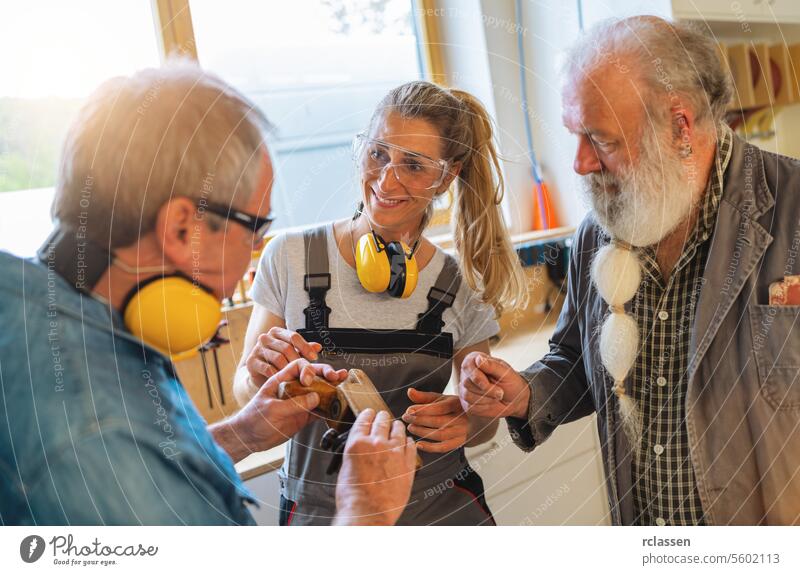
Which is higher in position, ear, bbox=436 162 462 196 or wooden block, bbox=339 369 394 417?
ear, bbox=436 162 462 196

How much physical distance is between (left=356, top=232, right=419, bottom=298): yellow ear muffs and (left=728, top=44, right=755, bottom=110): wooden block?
67 cm

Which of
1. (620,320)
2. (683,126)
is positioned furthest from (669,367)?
(683,126)

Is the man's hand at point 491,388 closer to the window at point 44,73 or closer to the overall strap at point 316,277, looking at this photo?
the overall strap at point 316,277

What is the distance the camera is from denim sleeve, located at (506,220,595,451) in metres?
0.91

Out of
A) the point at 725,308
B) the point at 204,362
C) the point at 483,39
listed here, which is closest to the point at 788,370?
the point at 725,308

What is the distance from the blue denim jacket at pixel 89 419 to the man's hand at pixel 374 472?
0.12 metres

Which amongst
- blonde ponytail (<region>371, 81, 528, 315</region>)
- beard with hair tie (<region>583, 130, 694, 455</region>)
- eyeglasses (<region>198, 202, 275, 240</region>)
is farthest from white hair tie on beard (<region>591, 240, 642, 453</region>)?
eyeglasses (<region>198, 202, 275, 240</region>)

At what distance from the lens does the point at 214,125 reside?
2.09 feet

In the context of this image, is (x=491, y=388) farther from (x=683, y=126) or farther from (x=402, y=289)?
(x=683, y=126)

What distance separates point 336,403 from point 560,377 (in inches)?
13.4

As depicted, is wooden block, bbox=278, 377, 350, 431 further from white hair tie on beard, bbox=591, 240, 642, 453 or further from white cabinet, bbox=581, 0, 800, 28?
white cabinet, bbox=581, 0, 800, 28

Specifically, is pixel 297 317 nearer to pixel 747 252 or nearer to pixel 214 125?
pixel 214 125

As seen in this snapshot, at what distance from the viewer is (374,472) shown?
2.38ft
